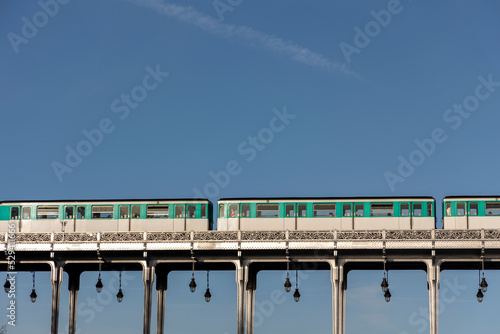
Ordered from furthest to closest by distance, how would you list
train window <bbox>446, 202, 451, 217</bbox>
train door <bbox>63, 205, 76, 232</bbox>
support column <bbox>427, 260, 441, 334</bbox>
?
train door <bbox>63, 205, 76, 232</bbox>, train window <bbox>446, 202, 451, 217</bbox>, support column <bbox>427, 260, 441, 334</bbox>

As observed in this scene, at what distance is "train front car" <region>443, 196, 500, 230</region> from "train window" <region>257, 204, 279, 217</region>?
1114cm

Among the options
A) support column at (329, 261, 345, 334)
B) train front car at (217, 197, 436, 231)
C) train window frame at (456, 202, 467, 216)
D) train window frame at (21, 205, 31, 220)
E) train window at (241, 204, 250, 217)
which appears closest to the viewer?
support column at (329, 261, 345, 334)

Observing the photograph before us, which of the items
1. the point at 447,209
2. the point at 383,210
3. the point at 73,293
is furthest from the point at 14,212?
the point at 447,209

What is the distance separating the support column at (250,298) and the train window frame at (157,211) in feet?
22.9

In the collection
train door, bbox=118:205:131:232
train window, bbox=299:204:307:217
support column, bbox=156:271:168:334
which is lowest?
support column, bbox=156:271:168:334

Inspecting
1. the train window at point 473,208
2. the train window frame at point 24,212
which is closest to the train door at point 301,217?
the train window at point 473,208

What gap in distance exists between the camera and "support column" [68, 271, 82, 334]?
61000 mm

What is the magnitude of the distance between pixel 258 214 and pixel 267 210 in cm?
65

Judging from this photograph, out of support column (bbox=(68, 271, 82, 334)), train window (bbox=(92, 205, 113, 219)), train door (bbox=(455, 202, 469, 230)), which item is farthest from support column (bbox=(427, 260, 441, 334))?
support column (bbox=(68, 271, 82, 334))

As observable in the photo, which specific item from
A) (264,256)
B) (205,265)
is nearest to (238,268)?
(264,256)

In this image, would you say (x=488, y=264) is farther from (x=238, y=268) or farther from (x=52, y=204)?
(x=52, y=204)

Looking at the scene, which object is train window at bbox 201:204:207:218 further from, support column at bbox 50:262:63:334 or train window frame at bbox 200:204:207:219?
support column at bbox 50:262:63:334

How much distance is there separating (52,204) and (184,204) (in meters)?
9.20

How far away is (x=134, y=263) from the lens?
59.3 meters
